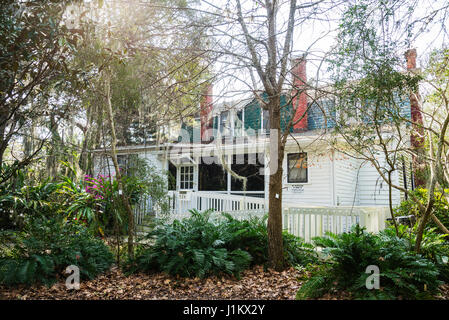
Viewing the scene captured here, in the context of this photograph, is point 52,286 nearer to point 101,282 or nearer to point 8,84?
point 101,282

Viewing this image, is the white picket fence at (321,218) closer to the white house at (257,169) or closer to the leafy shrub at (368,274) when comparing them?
the white house at (257,169)

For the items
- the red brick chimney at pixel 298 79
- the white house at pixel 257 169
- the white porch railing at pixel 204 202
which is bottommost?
the white porch railing at pixel 204 202

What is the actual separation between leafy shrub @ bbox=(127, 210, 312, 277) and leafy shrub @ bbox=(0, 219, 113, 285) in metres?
0.70

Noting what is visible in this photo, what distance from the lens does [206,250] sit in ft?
17.7

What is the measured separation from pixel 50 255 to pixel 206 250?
2462 millimetres

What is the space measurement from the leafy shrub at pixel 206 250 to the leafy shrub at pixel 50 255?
A: 2.30ft

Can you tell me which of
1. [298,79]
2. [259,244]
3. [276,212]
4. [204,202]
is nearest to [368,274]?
[276,212]

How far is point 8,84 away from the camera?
4430 millimetres

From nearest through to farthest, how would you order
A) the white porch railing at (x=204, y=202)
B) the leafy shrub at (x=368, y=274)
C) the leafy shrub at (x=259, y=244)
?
the leafy shrub at (x=368, y=274)
the leafy shrub at (x=259, y=244)
the white porch railing at (x=204, y=202)

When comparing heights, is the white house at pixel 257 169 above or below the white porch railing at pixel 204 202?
above

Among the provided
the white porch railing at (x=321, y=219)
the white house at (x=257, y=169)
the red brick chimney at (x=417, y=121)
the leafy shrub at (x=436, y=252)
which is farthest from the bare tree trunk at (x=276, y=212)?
the white house at (x=257, y=169)

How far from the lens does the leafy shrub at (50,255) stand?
14.6 ft
